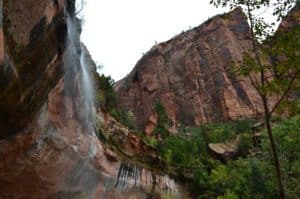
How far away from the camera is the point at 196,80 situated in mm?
45375

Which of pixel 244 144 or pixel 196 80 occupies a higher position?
pixel 196 80

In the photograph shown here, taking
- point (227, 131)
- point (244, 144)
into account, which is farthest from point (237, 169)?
point (227, 131)

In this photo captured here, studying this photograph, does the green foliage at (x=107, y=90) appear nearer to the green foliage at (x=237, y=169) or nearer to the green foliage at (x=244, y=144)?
the green foliage at (x=237, y=169)

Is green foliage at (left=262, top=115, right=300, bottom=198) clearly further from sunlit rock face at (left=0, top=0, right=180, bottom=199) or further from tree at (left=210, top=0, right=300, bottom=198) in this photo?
tree at (left=210, top=0, right=300, bottom=198)

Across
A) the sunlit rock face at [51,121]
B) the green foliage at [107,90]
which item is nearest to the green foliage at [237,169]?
the sunlit rock face at [51,121]

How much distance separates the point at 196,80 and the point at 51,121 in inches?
1342

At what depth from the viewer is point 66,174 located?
1453 centimetres

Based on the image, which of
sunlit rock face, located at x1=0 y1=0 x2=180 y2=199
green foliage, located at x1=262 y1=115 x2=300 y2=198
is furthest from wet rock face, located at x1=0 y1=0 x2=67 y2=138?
green foliage, located at x1=262 y1=115 x2=300 y2=198

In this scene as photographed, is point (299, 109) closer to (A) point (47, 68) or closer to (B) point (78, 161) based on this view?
(A) point (47, 68)

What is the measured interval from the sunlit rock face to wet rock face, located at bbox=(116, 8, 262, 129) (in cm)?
2307

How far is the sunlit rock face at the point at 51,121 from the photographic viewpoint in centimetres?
884

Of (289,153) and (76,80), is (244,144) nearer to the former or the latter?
(289,153)

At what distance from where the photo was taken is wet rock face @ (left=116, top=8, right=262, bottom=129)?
136 feet

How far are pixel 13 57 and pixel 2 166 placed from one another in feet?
17.6
